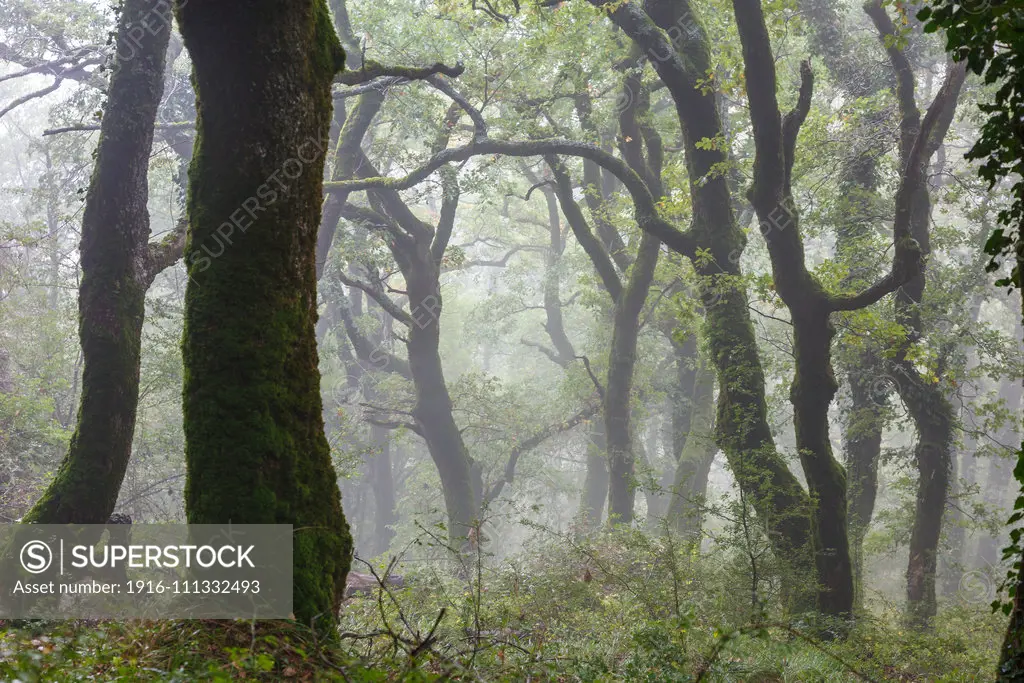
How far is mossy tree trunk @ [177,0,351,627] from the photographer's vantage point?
4020 mm

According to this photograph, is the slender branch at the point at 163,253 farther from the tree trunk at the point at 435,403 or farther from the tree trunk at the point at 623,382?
the tree trunk at the point at 623,382

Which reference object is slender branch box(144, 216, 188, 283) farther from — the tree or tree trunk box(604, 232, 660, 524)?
tree trunk box(604, 232, 660, 524)

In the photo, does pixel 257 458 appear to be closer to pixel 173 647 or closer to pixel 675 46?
pixel 173 647

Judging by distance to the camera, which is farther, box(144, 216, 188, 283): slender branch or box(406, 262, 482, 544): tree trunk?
box(406, 262, 482, 544): tree trunk

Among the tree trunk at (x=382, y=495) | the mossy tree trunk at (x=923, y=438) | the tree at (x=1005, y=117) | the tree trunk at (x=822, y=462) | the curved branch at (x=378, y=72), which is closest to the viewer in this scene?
the tree at (x=1005, y=117)

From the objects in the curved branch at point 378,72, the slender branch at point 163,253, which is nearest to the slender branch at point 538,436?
the curved branch at point 378,72

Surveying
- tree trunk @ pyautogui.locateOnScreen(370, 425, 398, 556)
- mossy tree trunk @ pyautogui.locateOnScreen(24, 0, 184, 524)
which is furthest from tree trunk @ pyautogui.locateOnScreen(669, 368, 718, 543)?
tree trunk @ pyautogui.locateOnScreen(370, 425, 398, 556)

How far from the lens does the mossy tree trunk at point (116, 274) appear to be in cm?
671

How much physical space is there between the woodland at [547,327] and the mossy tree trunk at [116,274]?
0.10ft

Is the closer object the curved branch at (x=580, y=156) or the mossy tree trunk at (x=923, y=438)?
the curved branch at (x=580, y=156)

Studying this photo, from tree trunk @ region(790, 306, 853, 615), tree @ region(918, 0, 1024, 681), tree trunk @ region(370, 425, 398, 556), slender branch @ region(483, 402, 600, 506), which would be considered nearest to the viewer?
tree @ region(918, 0, 1024, 681)

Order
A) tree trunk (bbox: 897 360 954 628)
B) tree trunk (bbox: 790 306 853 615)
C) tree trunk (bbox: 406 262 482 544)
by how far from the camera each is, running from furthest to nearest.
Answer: tree trunk (bbox: 406 262 482 544)
tree trunk (bbox: 897 360 954 628)
tree trunk (bbox: 790 306 853 615)

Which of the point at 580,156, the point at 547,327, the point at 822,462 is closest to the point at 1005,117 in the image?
the point at 822,462

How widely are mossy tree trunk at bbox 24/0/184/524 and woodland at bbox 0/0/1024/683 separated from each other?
30mm
